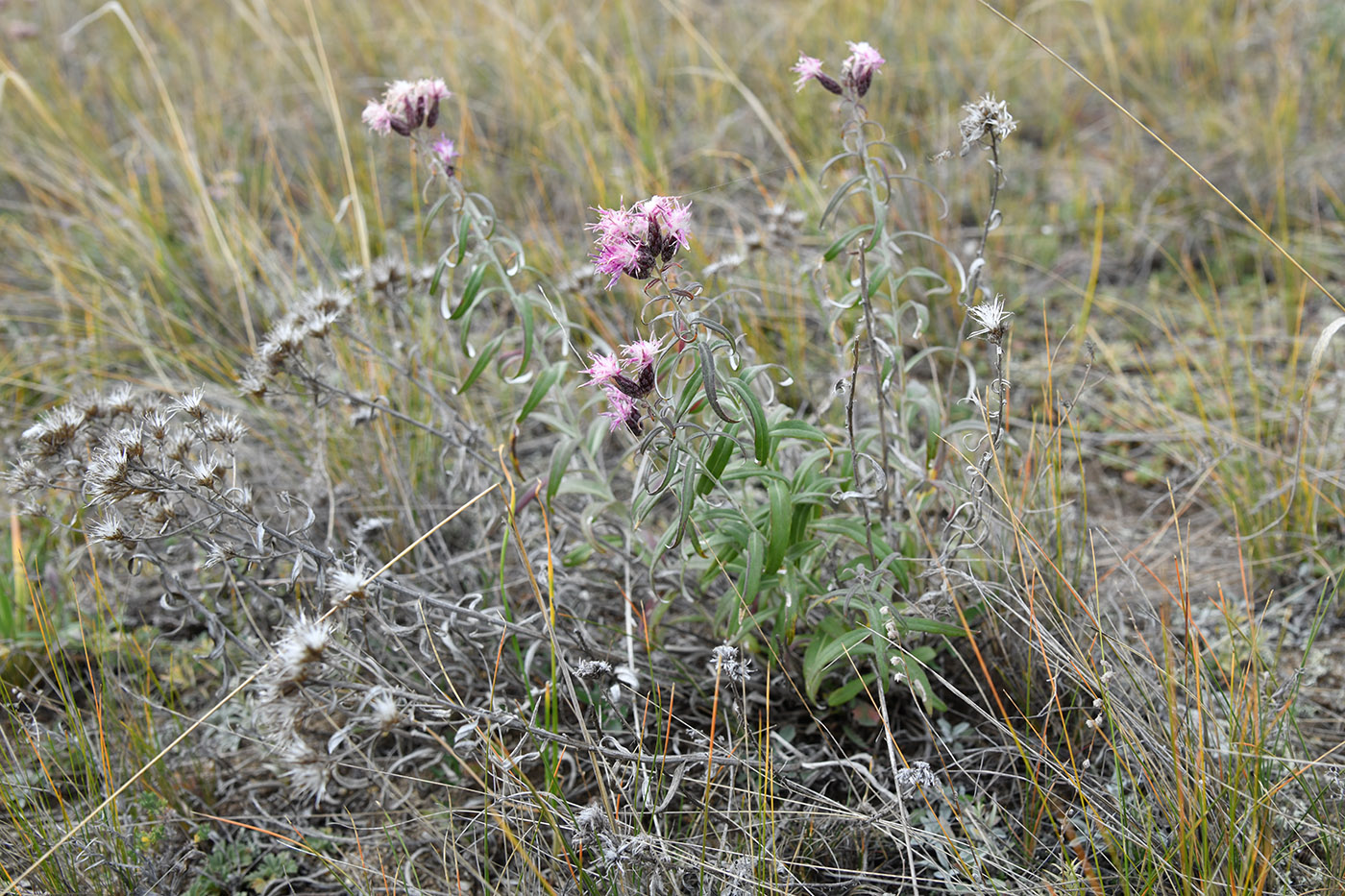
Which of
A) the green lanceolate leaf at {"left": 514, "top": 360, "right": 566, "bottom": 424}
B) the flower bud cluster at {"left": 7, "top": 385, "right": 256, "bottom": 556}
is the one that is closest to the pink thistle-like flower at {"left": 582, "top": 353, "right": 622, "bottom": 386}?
the green lanceolate leaf at {"left": 514, "top": 360, "right": 566, "bottom": 424}

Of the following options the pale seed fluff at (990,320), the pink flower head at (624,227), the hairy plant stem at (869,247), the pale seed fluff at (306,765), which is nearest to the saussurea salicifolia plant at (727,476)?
the pink flower head at (624,227)

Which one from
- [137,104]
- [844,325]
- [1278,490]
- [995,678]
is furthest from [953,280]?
[137,104]

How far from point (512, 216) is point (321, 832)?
8.47ft

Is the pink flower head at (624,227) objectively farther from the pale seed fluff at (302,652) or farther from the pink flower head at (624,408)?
the pale seed fluff at (302,652)

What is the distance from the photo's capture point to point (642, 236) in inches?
58.0

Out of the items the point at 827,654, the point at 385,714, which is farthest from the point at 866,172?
the point at 385,714

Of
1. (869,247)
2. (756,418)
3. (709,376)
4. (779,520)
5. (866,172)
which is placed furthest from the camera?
(866,172)

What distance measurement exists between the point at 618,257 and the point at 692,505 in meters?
0.43

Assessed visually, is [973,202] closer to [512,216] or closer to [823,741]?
[512,216]

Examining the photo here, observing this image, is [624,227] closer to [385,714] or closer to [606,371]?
[606,371]

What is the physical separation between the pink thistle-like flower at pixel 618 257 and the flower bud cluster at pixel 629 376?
0.41 feet

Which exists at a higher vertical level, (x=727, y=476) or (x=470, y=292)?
(x=470, y=292)

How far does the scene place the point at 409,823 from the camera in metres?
1.92

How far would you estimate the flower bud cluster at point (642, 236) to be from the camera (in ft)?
4.79
